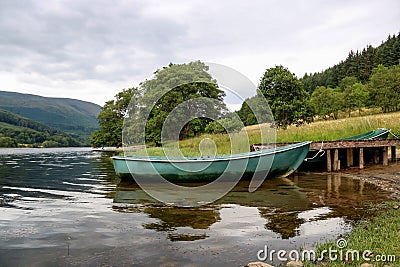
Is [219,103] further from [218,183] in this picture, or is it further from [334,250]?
[334,250]

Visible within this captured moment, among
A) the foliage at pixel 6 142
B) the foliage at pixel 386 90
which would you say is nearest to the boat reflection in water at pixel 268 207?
the foliage at pixel 386 90

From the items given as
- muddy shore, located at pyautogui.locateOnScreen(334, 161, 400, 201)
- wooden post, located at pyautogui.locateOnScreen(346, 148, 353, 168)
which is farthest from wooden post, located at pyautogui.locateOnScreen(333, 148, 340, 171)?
wooden post, located at pyautogui.locateOnScreen(346, 148, 353, 168)

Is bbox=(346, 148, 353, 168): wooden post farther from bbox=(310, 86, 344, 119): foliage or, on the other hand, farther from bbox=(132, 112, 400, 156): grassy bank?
bbox=(310, 86, 344, 119): foliage

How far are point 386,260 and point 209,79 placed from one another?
3816 cm

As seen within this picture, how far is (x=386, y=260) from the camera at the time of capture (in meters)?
4.72

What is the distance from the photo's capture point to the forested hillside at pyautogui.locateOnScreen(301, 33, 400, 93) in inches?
3875

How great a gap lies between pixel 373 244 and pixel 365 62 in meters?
113

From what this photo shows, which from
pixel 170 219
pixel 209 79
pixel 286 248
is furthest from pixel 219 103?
pixel 286 248

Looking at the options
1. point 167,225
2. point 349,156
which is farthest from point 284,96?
point 167,225

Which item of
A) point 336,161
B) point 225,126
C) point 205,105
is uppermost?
point 205,105

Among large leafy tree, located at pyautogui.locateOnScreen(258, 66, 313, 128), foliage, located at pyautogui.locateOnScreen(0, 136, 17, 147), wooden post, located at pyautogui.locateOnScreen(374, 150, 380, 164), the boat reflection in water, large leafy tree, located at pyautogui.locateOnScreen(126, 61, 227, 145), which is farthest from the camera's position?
foliage, located at pyautogui.locateOnScreen(0, 136, 17, 147)

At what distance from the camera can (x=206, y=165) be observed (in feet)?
48.6

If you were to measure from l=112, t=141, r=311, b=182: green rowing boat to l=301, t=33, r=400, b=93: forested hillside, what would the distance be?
9323 centimetres

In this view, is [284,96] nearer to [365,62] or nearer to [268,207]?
[268,207]
